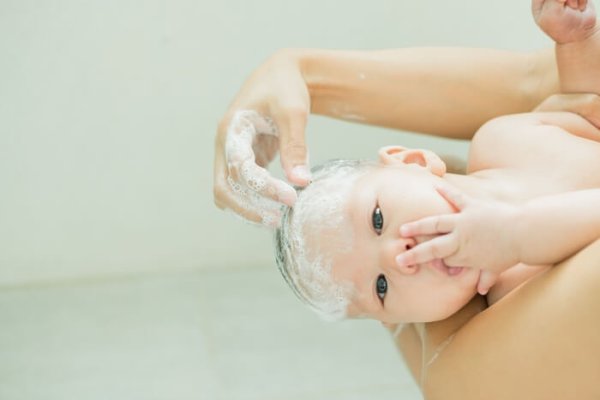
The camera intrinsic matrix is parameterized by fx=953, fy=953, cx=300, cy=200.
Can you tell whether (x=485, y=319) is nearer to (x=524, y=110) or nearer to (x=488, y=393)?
(x=488, y=393)

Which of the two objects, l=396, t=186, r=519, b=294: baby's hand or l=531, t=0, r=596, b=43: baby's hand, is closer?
l=396, t=186, r=519, b=294: baby's hand

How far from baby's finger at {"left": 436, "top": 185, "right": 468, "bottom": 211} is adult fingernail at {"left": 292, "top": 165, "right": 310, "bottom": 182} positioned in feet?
0.67

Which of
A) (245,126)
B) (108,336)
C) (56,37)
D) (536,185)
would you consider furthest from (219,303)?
(536,185)

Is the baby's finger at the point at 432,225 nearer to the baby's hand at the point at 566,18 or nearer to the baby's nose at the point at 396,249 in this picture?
the baby's nose at the point at 396,249

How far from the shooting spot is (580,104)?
1.42 metres

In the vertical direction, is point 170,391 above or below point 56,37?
below

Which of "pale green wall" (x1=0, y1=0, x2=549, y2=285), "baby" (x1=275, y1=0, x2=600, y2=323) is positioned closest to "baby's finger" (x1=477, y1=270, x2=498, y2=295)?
"baby" (x1=275, y1=0, x2=600, y2=323)

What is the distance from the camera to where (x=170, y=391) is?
217 centimetres

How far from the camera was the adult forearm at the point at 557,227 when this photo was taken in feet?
3.53

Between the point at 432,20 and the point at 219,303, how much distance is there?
0.94m

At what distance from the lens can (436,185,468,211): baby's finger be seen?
3.86ft

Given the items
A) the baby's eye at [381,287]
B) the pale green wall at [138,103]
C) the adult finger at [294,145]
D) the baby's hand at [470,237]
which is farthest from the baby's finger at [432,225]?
the pale green wall at [138,103]

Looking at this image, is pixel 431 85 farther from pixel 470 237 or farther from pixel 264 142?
pixel 470 237

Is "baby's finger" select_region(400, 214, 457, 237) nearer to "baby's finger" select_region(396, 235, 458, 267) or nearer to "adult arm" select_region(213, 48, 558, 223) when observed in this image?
"baby's finger" select_region(396, 235, 458, 267)
